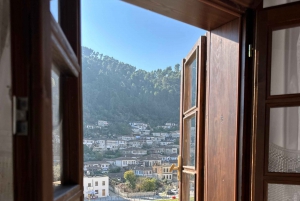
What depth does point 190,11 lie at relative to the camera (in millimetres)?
1260

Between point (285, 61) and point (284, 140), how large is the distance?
39 centimetres

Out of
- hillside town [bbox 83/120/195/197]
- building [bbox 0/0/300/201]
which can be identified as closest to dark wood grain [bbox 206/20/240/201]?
building [bbox 0/0/300/201]

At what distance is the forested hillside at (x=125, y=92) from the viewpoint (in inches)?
84.7

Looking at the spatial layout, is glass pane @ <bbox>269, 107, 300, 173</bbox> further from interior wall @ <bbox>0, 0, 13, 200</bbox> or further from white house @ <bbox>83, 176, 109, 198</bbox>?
white house @ <bbox>83, 176, 109, 198</bbox>

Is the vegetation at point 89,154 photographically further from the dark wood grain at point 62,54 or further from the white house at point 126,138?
the dark wood grain at point 62,54

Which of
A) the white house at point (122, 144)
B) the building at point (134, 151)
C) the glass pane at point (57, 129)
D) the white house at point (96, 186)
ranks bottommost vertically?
the white house at point (96, 186)

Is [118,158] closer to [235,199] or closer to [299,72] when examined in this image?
[235,199]

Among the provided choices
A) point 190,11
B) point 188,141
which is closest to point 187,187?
point 188,141

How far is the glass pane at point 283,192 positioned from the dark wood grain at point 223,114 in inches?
6.7

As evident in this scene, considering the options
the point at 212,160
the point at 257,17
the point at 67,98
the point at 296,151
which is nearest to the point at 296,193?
the point at 296,151

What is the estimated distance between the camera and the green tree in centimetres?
235

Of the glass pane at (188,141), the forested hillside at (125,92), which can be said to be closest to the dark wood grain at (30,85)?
the glass pane at (188,141)

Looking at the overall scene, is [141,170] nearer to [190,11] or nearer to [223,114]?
[223,114]

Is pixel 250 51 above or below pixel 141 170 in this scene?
above
